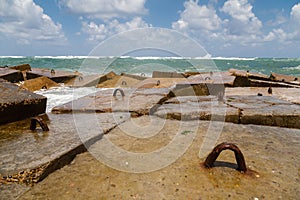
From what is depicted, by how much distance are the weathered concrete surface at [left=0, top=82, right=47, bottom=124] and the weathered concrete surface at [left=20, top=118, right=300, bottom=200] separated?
3.70ft

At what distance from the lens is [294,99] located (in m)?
3.83

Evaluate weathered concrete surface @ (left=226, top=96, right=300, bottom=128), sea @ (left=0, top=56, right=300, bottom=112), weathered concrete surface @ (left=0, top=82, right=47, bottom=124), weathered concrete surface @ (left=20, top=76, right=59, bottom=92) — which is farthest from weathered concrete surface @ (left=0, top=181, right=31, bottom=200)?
weathered concrete surface @ (left=20, top=76, right=59, bottom=92)

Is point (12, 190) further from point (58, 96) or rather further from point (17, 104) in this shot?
point (58, 96)

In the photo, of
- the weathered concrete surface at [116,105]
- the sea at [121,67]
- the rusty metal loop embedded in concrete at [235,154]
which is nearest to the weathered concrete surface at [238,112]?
the weathered concrete surface at [116,105]

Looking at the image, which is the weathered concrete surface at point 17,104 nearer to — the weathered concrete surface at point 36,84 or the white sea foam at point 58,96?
the white sea foam at point 58,96

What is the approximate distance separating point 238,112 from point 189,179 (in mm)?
1410

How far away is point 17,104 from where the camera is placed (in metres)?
2.50

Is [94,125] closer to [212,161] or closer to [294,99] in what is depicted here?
[212,161]

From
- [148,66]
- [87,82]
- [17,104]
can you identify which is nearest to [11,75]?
[87,82]

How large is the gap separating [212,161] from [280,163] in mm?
507

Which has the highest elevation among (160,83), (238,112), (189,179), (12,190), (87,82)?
(238,112)

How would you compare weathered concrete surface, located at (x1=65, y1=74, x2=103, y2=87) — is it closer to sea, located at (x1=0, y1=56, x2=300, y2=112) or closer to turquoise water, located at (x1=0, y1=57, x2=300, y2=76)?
sea, located at (x1=0, y1=56, x2=300, y2=112)

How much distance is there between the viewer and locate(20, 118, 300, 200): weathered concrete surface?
129cm

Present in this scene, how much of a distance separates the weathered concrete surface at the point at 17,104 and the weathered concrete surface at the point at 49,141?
12cm
